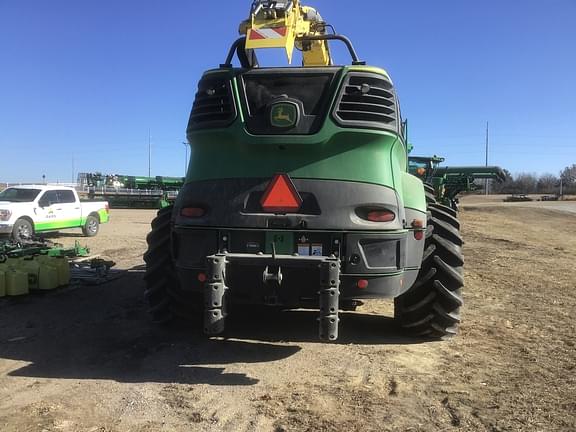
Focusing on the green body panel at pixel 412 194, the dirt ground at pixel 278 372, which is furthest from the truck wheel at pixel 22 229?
the green body panel at pixel 412 194

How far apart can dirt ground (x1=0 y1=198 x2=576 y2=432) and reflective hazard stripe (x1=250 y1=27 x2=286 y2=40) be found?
3.16m

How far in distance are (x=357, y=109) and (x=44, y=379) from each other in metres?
3.41

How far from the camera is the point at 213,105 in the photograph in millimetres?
5039

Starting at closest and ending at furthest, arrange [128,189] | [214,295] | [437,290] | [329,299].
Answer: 1. [329,299]
2. [214,295]
3. [437,290]
4. [128,189]

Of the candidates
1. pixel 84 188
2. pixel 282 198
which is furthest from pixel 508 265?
pixel 84 188

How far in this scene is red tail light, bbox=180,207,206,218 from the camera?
191 inches

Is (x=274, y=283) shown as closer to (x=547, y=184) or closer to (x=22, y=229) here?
(x=22, y=229)

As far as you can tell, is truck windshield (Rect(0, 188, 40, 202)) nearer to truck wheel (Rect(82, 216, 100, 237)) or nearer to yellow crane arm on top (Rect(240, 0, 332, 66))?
truck wheel (Rect(82, 216, 100, 237))

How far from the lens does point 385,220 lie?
4617 mm

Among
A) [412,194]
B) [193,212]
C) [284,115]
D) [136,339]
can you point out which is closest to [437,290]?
[412,194]

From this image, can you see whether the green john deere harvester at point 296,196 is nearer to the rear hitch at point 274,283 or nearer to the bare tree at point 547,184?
the rear hitch at point 274,283

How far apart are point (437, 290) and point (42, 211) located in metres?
14.1

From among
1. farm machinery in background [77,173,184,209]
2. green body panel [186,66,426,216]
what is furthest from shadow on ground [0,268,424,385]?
farm machinery in background [77,173,184,209]

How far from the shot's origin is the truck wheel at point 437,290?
532 centimetres
